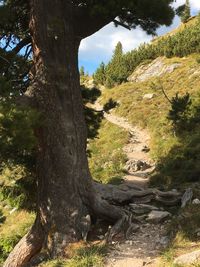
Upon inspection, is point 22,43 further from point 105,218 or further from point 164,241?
point 164,241

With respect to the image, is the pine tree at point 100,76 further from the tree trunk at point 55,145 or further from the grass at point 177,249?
the grass at point 177,249

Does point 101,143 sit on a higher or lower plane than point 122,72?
lower

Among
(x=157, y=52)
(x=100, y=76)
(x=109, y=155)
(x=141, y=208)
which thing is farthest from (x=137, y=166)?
(x=100, y=76)

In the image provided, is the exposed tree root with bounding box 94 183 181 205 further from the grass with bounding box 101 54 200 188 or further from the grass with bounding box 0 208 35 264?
the grass with bounding box 0 208 35 264

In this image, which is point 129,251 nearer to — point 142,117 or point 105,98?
point 142,117

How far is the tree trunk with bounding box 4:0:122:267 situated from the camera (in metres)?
9.27

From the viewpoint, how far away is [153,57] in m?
48.3

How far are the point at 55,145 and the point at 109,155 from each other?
13043mm

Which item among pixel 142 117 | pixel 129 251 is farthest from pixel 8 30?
pixel 142 117

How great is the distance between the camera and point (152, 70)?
4322 cm

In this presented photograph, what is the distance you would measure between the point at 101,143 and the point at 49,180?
1695 centimetres

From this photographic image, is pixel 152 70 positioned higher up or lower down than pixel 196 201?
higher up

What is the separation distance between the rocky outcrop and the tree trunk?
30981mm

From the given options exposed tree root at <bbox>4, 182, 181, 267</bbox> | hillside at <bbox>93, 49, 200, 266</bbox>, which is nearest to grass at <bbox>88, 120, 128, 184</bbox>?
hillside at <bbox>93, 49, 200, 266</bbox>
